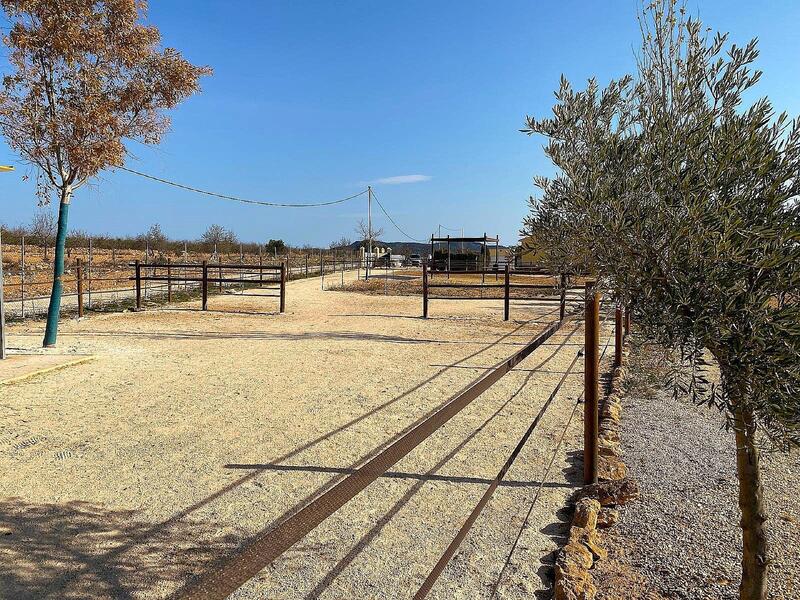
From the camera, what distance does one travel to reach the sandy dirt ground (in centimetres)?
239

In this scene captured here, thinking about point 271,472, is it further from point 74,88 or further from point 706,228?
point 74,88

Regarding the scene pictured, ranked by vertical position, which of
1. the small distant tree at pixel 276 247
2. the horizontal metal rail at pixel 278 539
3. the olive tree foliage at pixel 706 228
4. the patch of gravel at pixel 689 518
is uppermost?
the small distant tree at pixel 276 247

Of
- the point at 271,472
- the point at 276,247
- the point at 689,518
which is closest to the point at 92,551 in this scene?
the point at 271,472

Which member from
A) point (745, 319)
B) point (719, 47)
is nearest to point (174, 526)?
point (745, 319)

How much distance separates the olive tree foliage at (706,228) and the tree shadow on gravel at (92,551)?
2080mm

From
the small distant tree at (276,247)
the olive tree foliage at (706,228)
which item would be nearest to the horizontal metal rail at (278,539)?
the olive tree foliage at (706,228)

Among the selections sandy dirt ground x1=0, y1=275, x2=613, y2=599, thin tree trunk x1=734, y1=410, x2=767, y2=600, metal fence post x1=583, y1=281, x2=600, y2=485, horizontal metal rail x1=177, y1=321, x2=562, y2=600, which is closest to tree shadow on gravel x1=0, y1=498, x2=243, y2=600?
sandy dirt ground x1=0, y1=275, x2=613, y2=599

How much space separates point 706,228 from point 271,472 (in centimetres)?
289

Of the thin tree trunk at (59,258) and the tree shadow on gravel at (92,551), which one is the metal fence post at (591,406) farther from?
the thin tree trunk at (59,258)

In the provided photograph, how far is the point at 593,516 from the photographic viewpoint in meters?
2.81

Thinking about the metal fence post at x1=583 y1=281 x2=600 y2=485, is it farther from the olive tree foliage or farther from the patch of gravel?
the olive tree foliage

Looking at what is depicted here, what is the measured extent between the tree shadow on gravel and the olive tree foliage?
81.9 inches

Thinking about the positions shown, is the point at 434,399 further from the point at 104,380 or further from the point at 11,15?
the point at 11,15

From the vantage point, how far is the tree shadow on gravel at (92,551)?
2.25 meters
